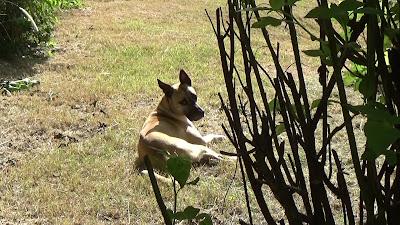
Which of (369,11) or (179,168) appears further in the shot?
(179,168)

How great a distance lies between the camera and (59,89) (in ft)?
24.4

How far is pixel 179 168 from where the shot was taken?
1181mm

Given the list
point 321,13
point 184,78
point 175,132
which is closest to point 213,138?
point 175,132

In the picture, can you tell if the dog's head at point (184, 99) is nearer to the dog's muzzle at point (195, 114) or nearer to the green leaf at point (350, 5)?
the dog's muzzle at point (195, 114)

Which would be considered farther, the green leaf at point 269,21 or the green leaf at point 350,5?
the green leaf at point 269,21

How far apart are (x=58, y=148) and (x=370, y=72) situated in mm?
4704

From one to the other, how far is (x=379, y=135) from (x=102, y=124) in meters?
5.43

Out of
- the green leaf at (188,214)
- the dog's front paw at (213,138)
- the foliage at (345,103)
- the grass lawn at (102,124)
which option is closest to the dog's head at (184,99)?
the dog's front paw at (213,138)

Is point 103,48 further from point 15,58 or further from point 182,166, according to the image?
point 182,166

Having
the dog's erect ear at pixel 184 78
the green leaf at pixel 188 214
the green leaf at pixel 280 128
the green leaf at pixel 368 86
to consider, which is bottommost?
the dog's erect ear at pixel 184 78

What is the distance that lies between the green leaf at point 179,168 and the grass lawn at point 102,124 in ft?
4.88

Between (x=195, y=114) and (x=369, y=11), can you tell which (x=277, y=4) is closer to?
(x=369, y=11)

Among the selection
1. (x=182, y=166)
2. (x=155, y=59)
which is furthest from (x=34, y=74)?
(x=182, y=166)

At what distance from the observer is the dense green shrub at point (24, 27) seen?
865cm
